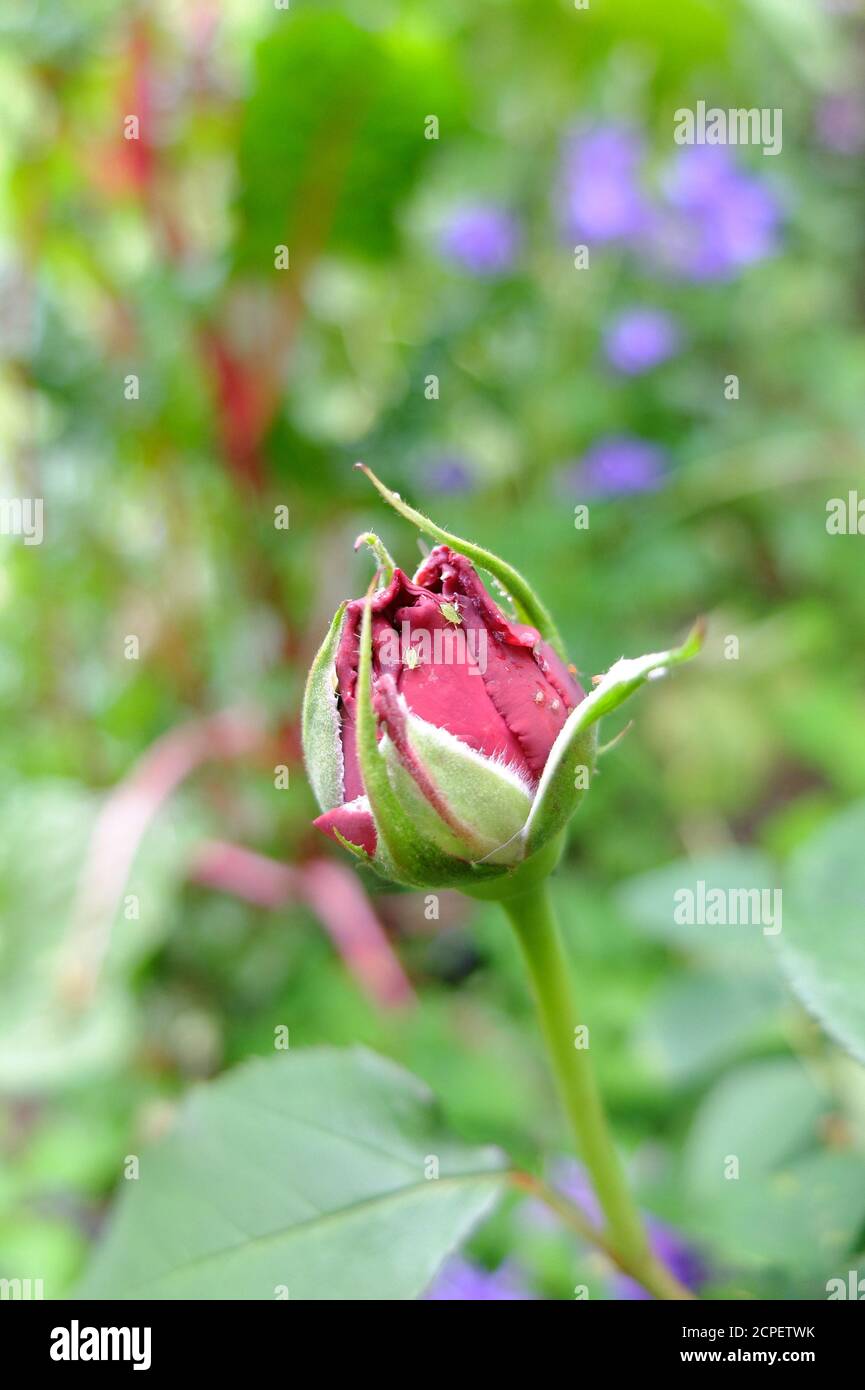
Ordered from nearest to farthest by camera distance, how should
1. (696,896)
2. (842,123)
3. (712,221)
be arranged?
1. (696,896)
2. (712,221)
3. (842,123)

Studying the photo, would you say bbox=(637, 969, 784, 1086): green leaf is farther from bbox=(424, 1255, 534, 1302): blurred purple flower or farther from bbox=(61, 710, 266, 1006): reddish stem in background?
bbox=(61, 710, 266, 1006): reddish stem in background

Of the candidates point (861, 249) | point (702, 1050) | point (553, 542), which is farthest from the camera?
point (861, 249)

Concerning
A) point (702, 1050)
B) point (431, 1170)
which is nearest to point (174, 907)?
point (702, 1050)

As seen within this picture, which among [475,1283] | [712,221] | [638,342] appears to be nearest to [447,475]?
[638,342]

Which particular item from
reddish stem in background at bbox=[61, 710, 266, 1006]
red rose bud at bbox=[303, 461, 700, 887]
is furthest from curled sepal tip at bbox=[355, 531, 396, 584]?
reddish stem in background at bbox=[61, 710, 266, 1006]

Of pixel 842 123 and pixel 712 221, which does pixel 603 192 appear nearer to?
pixel 712 221

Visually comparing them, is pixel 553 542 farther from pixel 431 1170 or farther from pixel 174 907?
pixel 431 1170

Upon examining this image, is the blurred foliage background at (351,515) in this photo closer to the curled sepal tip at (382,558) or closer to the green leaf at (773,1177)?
the green leaf at (773,1177)
